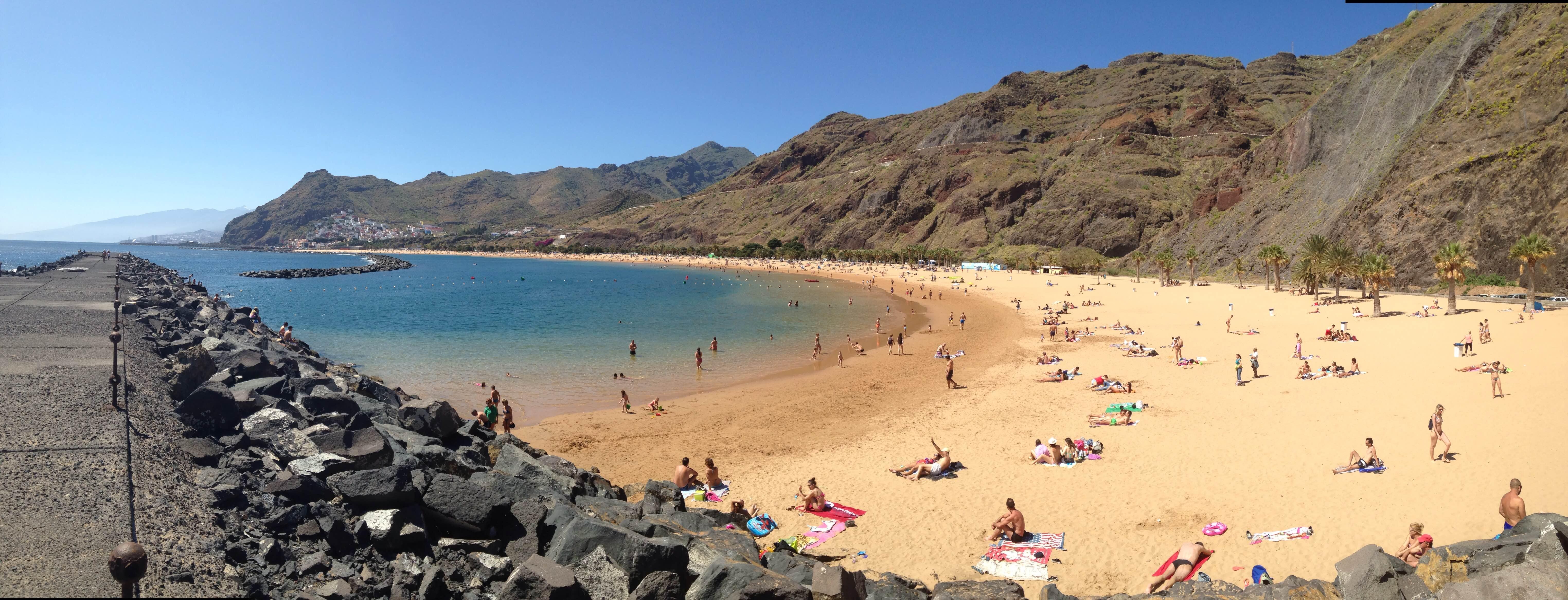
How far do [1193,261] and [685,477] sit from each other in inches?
2422

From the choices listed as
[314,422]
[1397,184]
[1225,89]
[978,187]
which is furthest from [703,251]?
[314,422]

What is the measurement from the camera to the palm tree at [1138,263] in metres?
72.2

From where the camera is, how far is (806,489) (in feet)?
43.5

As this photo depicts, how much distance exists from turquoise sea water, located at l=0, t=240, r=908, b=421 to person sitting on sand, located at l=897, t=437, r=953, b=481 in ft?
37.5

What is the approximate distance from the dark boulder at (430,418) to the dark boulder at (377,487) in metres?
3.82

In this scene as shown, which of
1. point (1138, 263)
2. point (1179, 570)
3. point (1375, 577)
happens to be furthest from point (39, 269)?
point (1138, 263)

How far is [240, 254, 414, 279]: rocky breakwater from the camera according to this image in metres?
99.8

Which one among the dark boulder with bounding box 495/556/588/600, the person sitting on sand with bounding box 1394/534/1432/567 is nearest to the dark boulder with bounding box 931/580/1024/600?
the dark boulder with bounding box 495/556/588/600

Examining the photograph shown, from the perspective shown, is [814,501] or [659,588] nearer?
[659,588]

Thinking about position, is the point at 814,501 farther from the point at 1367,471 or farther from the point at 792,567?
the point at 1367,471

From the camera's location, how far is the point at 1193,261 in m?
61.2

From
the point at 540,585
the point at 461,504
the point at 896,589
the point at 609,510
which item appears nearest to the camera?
the point at 540,585

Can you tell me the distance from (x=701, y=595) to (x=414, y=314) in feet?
171

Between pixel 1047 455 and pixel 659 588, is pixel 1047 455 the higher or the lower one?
the lower one
